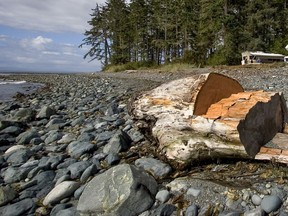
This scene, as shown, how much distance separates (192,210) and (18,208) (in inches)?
68.4

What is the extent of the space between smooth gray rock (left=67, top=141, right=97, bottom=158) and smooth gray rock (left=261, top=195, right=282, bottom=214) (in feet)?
8.77

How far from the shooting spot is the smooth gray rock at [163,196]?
282 cm

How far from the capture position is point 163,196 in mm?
2842

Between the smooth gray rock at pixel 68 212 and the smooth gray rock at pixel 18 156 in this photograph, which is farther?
the smooth gray rock at pixel 18 156

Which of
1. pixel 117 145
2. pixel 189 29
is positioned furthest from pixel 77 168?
pixel 189 29

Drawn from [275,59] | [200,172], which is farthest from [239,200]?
[275,59]

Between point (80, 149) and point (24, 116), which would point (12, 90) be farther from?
point (80, 149)

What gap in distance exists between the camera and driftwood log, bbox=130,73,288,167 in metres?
3.19

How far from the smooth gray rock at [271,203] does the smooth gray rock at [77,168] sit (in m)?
2.14

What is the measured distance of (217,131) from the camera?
320cm

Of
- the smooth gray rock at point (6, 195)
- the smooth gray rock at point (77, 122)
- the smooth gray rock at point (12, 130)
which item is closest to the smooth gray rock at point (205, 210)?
the smooth gray rock at point (6, 195)

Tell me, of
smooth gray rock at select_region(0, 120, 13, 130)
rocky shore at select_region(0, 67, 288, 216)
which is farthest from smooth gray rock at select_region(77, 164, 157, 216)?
smooth gray rock at select_region(0, 120, 13, 130)

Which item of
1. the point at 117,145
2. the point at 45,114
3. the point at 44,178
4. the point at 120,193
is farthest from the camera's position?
the point at 45,114

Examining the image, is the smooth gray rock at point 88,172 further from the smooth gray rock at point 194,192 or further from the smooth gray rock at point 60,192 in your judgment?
the smooth gray rock at point 194,192
